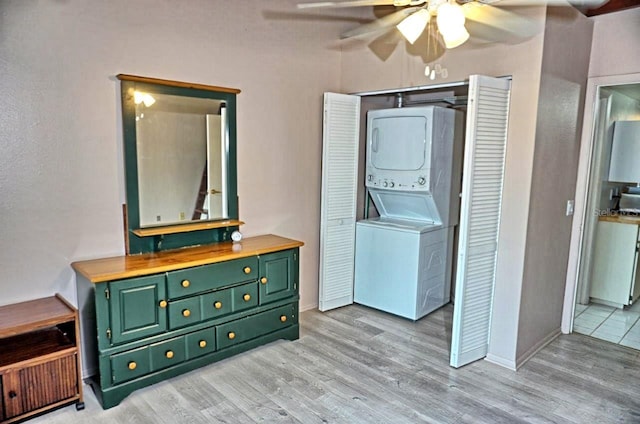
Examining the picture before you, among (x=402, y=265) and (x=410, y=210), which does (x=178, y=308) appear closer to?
(x=402, y=265)

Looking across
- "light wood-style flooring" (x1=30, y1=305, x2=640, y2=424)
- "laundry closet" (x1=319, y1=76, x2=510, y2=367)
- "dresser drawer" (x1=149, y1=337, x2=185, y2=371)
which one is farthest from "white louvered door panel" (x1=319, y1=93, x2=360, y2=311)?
"dresser drawer" (x1=149, y1=337, x2=185, y2=371)

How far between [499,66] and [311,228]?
80.2 inches

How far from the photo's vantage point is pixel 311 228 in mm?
3936

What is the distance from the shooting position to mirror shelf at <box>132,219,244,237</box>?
2773 millimetres

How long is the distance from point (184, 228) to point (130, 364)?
Answer: 3.05 feet

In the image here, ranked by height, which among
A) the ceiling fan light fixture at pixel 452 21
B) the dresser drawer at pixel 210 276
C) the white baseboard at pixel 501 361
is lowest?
the white baseboard at pixel 501 361

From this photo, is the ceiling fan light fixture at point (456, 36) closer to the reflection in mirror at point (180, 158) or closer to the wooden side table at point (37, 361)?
the reflection in mirror at point (180, 158)

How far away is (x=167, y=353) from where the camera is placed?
2.62 meters

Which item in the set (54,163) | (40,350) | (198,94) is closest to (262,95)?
(198,94)

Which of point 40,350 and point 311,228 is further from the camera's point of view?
point 311,228

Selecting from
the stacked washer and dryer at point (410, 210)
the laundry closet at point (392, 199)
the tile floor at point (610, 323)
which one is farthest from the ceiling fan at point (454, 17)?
the tile floor at point (610, 323)

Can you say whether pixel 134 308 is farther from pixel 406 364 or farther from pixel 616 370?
pixel 616 370

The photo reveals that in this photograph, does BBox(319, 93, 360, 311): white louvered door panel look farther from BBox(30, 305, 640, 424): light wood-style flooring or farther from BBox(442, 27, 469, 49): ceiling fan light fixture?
BBox(442, 27, 469, 49): ceiling fan light fixture

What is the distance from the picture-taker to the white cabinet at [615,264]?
4129mm
